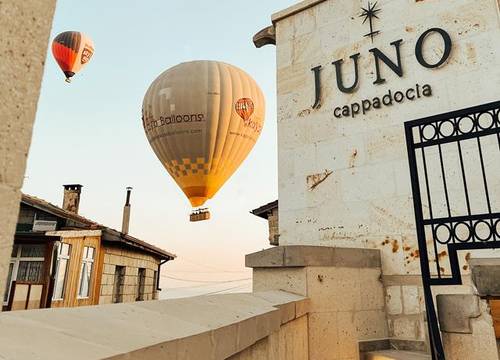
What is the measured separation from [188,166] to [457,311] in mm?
12783

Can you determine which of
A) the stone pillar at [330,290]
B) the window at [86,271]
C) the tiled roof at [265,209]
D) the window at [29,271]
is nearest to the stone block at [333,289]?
the stone pillar at [330,290]

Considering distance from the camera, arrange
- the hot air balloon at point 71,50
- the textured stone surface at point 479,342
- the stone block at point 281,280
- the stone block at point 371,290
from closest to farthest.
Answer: the textured stone surface at point 479,342
the stone block at point 281,280
the stone block at point 371,290
the hot air balloon at point 71,50

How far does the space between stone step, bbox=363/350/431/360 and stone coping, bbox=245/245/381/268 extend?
93 cm

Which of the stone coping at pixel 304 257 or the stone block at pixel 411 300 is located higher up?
the stone coping at pixel 304 257

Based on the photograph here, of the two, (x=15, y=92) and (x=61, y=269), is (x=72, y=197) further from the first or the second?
(x=15, y=92)

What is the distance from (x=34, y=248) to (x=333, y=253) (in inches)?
518

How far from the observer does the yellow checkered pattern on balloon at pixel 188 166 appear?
48.7ft

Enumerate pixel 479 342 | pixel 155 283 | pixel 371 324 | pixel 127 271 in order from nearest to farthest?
pixel 479 342
pixel 371 324
pixel 127 271
pixel 155 283

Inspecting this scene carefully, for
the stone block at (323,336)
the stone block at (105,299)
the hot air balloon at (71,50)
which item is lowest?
the stone block at (105,299)

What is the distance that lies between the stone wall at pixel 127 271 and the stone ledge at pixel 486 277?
46.4ft

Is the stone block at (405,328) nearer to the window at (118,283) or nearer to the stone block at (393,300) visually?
the stone block at (393,300)

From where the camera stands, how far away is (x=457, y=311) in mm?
3064

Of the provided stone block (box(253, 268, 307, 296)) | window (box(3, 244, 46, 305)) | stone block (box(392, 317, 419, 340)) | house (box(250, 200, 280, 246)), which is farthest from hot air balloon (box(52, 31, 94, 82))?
stone block (box(392, 317, 419, 340))

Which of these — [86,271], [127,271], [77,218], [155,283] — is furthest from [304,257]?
[155,283]
